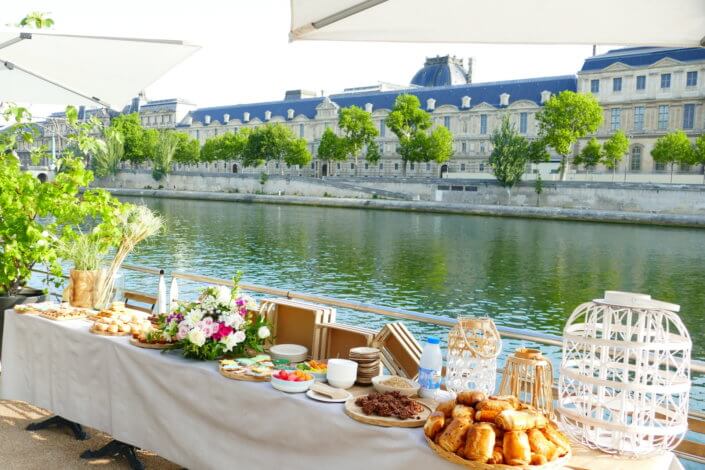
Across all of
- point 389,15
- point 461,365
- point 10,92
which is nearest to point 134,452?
point 461,365

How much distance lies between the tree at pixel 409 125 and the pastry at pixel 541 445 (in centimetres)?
4793

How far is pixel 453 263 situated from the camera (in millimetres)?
19203

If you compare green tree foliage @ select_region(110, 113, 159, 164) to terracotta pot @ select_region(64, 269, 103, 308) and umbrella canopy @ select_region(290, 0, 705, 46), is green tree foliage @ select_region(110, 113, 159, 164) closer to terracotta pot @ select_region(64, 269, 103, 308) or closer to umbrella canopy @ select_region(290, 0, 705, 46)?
terracotta pot @ select_region(64, 269, 103, 308)

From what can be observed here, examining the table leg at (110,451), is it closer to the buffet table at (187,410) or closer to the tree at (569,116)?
the buffet table at (187,410)

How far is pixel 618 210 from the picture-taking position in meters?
37.0

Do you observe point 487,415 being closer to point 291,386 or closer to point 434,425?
point 434,425

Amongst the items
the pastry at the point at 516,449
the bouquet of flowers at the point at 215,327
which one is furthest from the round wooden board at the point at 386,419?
the bouquet of flowers at the point at 215,327

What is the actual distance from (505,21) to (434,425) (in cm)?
151

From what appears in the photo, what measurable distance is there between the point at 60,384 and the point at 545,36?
2967 mm

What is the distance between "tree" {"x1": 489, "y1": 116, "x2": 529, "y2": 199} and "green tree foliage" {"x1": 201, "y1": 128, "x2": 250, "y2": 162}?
26074 millimetres

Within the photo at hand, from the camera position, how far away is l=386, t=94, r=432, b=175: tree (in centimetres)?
4938

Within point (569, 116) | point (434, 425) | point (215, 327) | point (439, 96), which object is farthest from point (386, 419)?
point (439, 96)

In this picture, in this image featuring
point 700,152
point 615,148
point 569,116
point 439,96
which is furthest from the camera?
point 439,96

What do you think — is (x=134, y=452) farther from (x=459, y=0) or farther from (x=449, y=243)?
(x=449, y=243)
